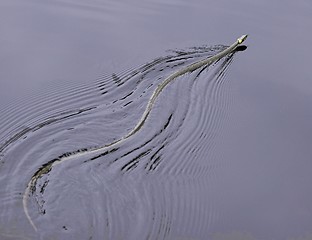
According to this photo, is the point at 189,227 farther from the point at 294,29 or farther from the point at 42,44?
the point at 294,29

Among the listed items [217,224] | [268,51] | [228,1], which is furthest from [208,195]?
[228,1]

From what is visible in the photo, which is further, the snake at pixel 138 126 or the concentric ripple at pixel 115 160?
the snake at pixel 138 126

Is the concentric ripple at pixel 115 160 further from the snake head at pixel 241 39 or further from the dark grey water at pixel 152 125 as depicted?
the snake head at pixel 241 39

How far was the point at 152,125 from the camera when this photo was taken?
6.60 metres

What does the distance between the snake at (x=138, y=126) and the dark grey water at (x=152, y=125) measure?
0.04m

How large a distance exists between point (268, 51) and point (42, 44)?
3.49 m

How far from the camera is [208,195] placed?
591cm

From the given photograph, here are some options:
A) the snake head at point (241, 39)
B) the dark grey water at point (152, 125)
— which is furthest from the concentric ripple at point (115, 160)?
the snake head at point (241, 39)

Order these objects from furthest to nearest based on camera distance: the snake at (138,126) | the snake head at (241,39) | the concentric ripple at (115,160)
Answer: the snake head at (241,39)
the snake at (138,126)
the concentric ripple at (115,160)

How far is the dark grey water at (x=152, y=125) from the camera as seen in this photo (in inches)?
214

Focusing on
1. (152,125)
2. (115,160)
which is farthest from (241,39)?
(115,160)

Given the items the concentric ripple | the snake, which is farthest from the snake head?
the concentric ripple

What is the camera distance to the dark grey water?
5430mm

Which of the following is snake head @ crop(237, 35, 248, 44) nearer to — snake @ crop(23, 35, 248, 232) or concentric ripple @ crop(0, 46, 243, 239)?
snake @ crop(23, 35, 248, 232)
